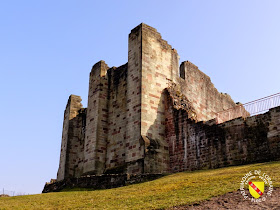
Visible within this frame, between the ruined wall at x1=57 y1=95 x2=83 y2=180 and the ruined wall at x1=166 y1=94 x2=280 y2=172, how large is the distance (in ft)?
30.7

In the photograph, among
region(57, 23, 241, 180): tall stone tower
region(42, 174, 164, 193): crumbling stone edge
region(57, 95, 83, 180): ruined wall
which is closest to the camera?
region(42, 174, 164, 193): crumbling stone edge

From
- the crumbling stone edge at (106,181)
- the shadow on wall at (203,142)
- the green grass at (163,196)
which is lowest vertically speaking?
the green grass at (163,196)

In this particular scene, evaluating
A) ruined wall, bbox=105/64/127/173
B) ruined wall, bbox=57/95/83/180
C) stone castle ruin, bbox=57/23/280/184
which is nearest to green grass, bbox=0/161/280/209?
stone castle ruin, bbox=57/23/280/184

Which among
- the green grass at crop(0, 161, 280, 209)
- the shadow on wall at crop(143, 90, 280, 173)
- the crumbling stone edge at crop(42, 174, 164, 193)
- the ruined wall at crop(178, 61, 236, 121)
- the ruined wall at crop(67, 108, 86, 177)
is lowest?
the green grass at crop(0, 161, 280, 209)

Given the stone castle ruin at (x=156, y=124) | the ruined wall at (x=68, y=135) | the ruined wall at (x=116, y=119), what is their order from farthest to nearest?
the ruined wall at (x=68, y=135)
the ruined wall at (x=116, y=119)
the stone castle ruin at (x=156, y=124)

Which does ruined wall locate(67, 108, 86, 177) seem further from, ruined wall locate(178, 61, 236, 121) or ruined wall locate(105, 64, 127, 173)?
ruined wall locate(178, 61, 236, 121)

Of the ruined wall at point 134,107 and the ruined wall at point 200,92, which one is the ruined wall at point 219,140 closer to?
the ruined wall at point 134,107

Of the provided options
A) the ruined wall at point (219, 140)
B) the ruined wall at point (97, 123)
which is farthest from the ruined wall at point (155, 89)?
the ruined wall at point (97, 123)

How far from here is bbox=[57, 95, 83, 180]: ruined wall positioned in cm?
2814

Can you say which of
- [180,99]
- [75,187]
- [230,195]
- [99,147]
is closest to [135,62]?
[180,99]

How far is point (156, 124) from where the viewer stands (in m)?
21.8

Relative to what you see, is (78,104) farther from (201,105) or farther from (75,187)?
(75,187)

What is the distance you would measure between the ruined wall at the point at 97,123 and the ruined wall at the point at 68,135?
345 cm

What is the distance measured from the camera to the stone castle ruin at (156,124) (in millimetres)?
18062
